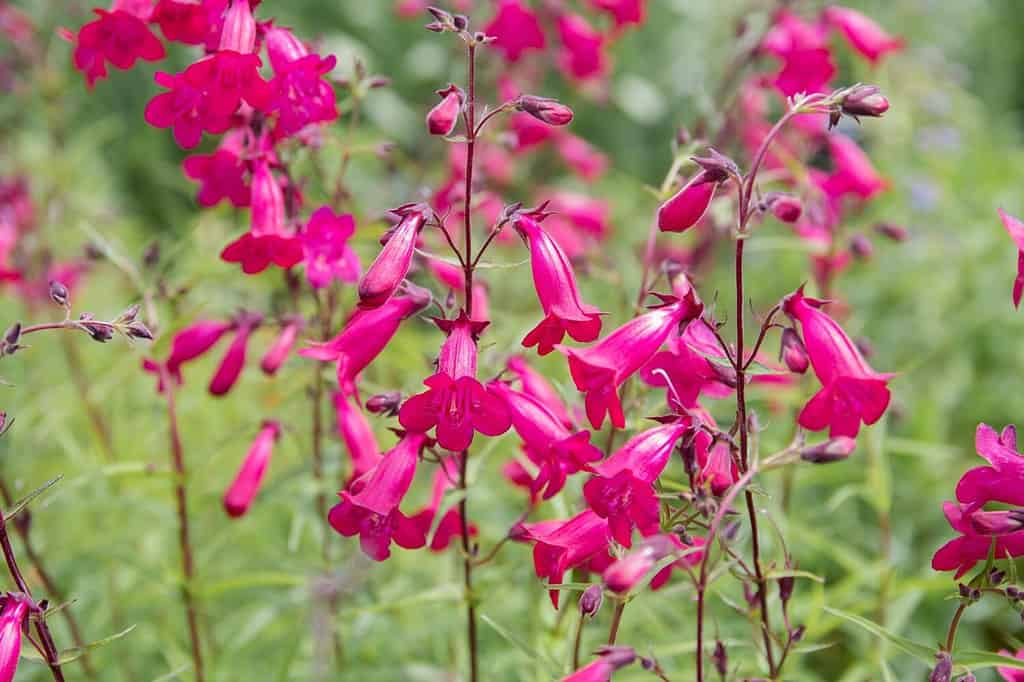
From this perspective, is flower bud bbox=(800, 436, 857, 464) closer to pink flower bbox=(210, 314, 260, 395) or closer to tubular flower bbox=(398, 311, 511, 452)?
tubular flower bbox=(398, 311, 511, 452)

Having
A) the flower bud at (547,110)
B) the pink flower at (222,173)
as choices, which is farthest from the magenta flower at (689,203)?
the pink flower at (222,173)

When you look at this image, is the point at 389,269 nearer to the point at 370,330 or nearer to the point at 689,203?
the point at 370,330

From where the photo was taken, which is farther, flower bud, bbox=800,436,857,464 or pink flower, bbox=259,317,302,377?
pink flower, bbox=259,317,302,377

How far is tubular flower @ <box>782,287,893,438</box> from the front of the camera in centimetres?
176

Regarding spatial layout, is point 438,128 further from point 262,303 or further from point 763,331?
point 262,303

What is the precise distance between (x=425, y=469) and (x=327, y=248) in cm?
205

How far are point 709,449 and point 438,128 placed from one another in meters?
0.76

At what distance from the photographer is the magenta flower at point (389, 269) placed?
5.81 ft

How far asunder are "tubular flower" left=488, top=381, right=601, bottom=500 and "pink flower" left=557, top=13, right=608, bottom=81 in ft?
9.70

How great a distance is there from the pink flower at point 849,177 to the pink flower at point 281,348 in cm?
208

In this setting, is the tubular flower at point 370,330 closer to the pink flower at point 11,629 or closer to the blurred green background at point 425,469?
the blurred green background at point 425,469

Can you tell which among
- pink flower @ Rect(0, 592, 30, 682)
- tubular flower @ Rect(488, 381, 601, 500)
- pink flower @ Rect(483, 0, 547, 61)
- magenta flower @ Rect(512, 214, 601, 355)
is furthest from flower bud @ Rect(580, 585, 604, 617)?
pink flower @ Rect(483, 0, 547, 61)

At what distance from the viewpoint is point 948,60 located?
33.2 feet

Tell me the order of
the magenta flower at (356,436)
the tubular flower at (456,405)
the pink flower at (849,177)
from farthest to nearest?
the pink flower at (849,177)
the magenta flower at (356,436)
the tubular flower at (456,405)
